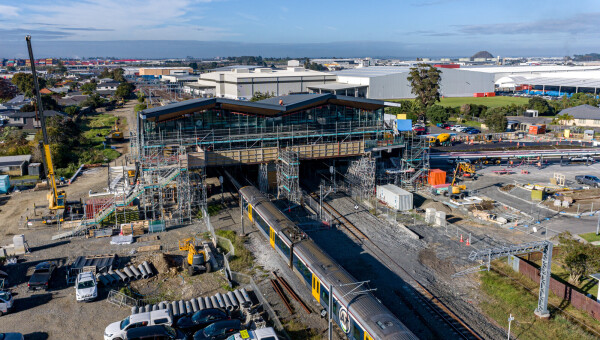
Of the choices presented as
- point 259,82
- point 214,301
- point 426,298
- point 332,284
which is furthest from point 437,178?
point 259,82

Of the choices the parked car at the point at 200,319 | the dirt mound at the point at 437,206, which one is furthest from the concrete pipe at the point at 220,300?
the dirt mound at the point at 437,206

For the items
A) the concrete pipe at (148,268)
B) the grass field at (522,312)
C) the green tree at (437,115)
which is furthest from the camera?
the green tree at (437,115)

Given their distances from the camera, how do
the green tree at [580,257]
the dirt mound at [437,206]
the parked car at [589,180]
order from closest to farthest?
1. the green tree at [580,257]
2. the dirt mound at [437,206]
3. the parked car at [589,180]

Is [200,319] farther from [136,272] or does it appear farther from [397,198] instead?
[397,198]

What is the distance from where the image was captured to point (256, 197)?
1289 inches

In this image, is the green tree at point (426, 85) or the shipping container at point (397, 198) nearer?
the shipping container at point (397, 198)

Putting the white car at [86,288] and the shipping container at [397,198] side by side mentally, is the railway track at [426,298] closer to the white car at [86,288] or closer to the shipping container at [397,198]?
the shipping container at [397,198]

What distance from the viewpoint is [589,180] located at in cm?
4328

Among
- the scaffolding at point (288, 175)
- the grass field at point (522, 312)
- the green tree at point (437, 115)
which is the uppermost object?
the green tree at point (437, 115)

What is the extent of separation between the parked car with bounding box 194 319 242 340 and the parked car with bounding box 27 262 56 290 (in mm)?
10317

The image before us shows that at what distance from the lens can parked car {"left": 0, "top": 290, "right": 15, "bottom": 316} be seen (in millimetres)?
22109

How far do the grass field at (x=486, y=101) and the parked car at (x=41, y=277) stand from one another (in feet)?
315

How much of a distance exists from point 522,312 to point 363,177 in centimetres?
2082

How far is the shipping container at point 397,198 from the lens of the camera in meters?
36.4
